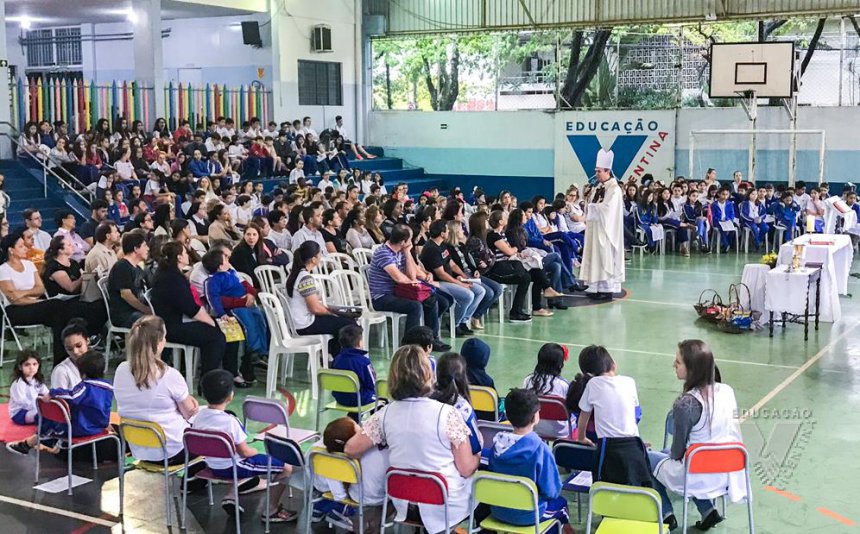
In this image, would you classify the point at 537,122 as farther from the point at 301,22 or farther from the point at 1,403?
the point at 1,403

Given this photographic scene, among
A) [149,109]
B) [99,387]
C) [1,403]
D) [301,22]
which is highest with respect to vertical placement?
[301,22]

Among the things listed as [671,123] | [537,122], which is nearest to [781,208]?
[671,123]

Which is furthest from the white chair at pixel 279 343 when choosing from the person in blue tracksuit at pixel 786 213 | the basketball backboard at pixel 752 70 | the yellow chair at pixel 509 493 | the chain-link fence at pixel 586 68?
the chain-link fence at pixel 586 68

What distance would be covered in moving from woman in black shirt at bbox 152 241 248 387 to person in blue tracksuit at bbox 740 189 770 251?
10138 millimetres

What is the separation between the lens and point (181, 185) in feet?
45.6

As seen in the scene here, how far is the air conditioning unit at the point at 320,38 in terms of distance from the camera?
19.6m

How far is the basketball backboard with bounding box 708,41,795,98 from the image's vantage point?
16328 mm

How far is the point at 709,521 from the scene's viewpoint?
4789 millimetres

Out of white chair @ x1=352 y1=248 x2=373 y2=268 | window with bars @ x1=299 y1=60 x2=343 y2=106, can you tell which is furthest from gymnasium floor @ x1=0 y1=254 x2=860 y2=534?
window with bars @ x1=299 y1=60 x2=343 y2=106

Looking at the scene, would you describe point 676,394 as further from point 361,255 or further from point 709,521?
point 361,255

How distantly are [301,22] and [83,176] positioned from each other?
699 centimetres

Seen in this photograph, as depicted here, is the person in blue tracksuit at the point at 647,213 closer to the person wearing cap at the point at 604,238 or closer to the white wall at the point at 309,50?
the person wearing cap at the point at 604,238

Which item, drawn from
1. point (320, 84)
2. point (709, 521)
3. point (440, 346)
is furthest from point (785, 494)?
point (320, 84)

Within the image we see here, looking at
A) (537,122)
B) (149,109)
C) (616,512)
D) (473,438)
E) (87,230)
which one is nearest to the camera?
(616,512)
